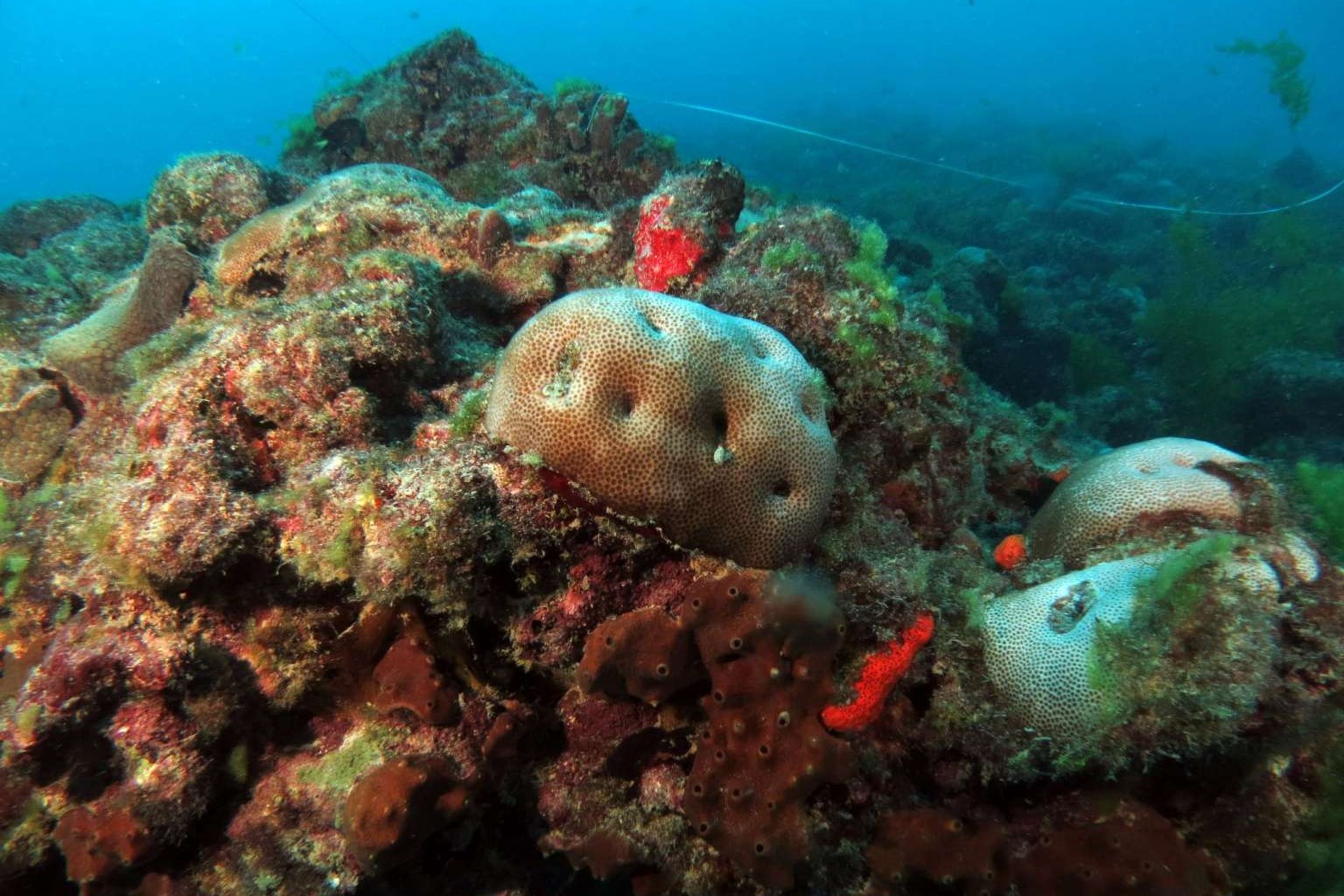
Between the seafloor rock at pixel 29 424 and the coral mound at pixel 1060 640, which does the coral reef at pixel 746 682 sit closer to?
the coral mound at pixel 1060 640

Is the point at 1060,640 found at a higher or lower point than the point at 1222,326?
higher

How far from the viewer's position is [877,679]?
2793mm

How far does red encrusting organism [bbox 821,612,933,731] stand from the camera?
2.74m

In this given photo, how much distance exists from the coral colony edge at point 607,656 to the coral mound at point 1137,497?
1.9 inches

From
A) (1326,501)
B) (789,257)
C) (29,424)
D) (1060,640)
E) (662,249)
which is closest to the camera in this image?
(1060,640)

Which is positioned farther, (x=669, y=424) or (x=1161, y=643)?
(x=669, y=424)

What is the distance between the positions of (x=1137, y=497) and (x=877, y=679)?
2437mm

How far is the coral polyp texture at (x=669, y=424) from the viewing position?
2.75 metres

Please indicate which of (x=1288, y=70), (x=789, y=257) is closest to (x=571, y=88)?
(x=789, y=257)

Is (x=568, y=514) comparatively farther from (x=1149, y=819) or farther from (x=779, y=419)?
(x=1149, y=819)

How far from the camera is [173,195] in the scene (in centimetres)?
622

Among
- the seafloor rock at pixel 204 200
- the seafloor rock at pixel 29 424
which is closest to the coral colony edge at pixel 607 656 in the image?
the seafloor rock at pixel 29 424

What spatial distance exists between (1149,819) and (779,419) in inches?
93.7

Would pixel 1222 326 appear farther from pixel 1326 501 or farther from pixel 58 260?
pixel 58 260
